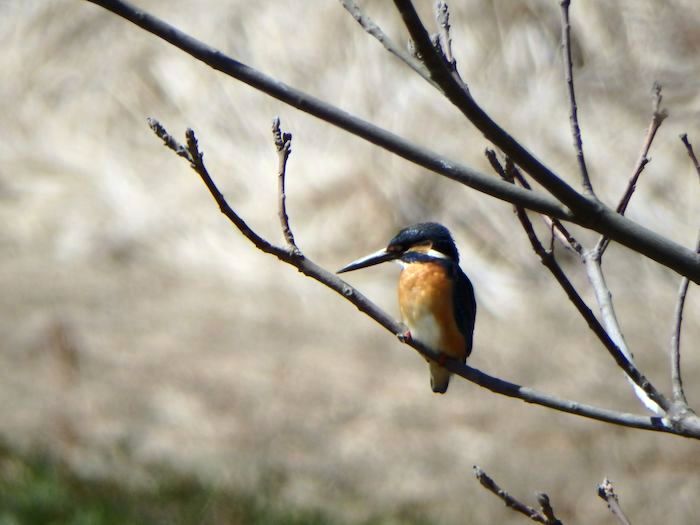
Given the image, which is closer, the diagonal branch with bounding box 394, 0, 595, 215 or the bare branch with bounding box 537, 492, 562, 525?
the diagonal branch with bounding box 394, 0, 595, 215

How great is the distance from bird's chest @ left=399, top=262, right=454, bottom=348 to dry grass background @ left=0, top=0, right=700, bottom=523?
9.82 feet

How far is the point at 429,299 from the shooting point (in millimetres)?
2506

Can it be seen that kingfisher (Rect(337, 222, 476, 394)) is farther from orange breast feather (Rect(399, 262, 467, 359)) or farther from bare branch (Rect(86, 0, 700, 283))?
bare branch (Rect(86, 0, 700, 283))

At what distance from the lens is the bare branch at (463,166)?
1325 mm

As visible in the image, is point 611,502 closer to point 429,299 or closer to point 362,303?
point 362,303

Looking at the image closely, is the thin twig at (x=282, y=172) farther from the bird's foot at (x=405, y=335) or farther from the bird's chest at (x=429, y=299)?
the bird's chest at (x=429, y=299)

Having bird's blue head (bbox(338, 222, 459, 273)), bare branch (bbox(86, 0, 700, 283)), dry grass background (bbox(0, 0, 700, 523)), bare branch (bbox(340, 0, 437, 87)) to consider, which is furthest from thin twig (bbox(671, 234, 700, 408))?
dry grass background (bbox(0, 0, 700, 523))

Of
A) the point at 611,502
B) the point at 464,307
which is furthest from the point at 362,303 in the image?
the point at 464,307

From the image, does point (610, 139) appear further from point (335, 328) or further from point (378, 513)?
point (378, 513)

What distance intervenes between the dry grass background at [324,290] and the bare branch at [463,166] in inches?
162

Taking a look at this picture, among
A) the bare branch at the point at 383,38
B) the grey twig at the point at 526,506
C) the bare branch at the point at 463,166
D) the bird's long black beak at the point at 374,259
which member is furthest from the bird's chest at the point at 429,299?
the bare branch at the point at 463,166

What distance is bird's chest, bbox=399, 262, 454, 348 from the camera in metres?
2.51

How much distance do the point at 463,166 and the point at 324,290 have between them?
15.6 feet

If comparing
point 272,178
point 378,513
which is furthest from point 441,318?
point 272,178
